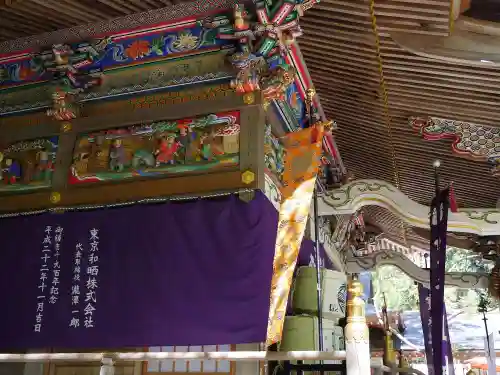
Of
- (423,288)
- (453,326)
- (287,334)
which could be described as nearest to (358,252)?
(423,288)

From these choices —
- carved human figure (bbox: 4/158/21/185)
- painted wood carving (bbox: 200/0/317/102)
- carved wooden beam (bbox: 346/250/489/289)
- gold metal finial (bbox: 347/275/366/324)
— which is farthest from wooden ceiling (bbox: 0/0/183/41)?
carved wooden beam (bbox: 346/250/489/289)

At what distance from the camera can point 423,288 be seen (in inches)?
359

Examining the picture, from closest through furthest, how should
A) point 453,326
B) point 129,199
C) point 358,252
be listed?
point 129,199 < point 358,252 < point 453,326

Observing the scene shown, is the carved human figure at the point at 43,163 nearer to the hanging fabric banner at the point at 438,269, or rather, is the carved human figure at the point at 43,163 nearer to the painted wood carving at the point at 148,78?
the painted wood carving at the point at 148,78

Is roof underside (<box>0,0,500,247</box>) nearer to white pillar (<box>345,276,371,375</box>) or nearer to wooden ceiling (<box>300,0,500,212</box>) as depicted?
wooden ceiling (<box>300,0,500,212</box>)

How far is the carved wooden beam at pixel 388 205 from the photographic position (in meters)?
6.00

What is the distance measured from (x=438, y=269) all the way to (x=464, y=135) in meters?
1.58

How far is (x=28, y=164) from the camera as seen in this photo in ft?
15.1

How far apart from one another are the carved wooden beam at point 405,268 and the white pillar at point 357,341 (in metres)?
6.74

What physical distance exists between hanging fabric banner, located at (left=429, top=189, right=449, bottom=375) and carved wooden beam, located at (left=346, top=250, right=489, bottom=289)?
9.45 ft

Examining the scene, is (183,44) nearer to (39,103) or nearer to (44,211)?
(39,103)

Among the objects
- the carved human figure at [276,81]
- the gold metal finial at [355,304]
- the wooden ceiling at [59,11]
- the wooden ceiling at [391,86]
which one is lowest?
the gold metal finial at [355,304]

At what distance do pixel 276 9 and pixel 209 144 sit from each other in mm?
1177

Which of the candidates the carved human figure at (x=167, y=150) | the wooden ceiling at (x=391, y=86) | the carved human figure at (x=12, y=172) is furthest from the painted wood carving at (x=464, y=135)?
the carved human figure at (x=12, y=172)
